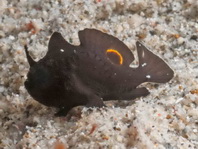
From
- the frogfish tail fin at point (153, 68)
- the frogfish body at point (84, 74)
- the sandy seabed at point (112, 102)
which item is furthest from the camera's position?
the frogfish tail fin at point (153, 68)

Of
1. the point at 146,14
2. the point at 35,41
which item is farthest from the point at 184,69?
the point at 35,41

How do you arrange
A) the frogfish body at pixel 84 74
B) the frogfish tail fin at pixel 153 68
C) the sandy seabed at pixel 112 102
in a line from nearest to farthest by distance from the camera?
the sandy seabed at pixel 112 102 → the frogfish body at pixel 84 74 → the frogfish tail fin at pixel 153 68

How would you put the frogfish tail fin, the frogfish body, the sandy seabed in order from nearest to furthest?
the sandy seabed
the frogfish body
the frogfish tail fin

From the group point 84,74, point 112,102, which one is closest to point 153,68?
point 112,102

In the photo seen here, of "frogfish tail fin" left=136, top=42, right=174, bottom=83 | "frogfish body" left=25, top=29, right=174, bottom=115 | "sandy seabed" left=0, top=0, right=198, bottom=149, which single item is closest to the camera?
"sandy seabed" left=0, top=0, right=198, bottom=149

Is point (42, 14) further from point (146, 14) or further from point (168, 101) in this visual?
point (168, 101)

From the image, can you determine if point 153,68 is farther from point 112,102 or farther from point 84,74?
point 84,74

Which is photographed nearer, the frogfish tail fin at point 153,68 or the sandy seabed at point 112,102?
the sandy seabed at point 112,102

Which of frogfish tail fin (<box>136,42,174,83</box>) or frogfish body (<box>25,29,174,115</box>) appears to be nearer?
frogfish body (<box>25,29,174,115</box>)
